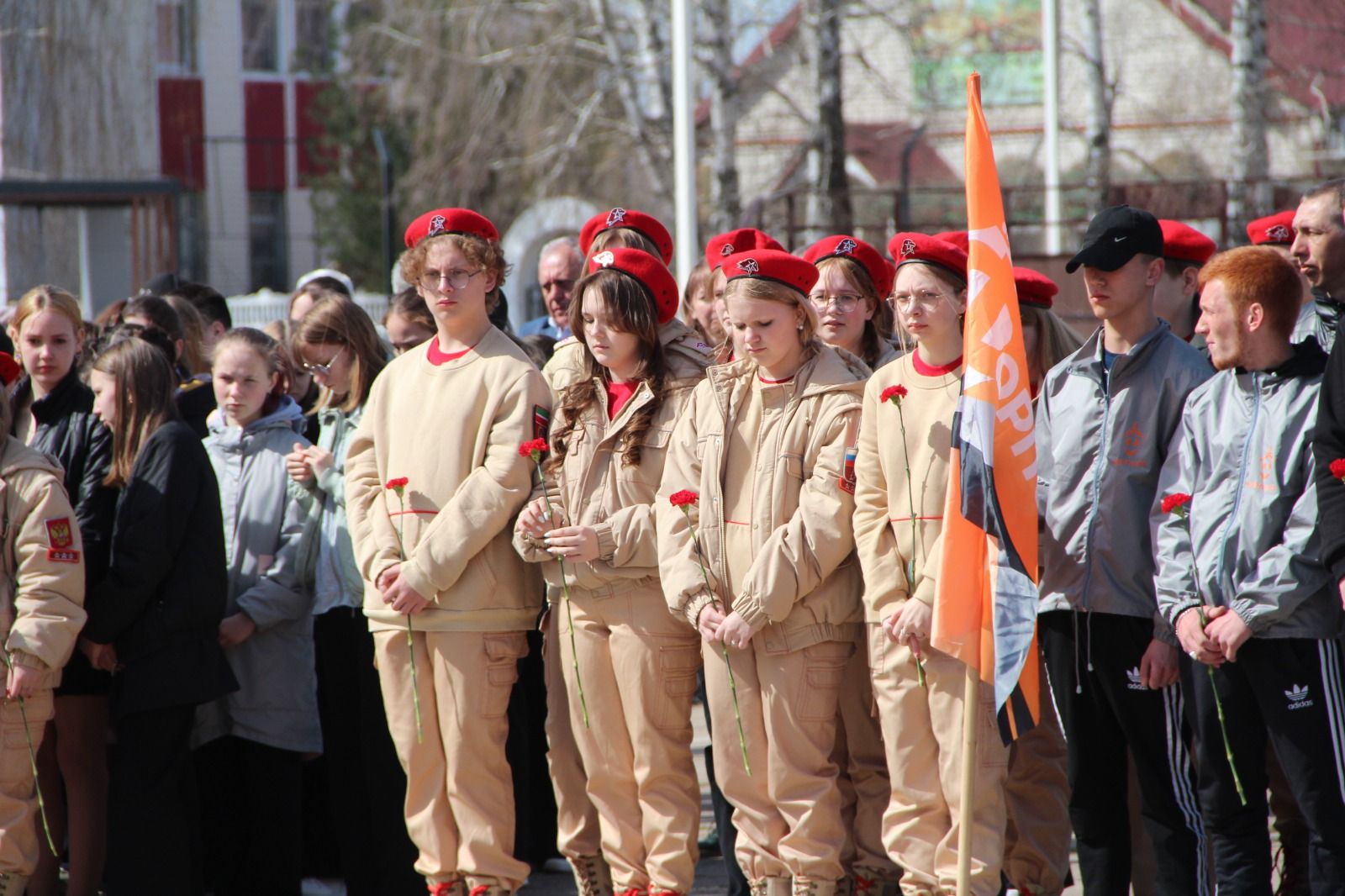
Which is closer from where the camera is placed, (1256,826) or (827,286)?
(1256,826)

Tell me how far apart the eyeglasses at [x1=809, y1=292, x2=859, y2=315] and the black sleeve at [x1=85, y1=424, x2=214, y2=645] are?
7.42 ft

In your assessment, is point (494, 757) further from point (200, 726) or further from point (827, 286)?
point (827, 286)

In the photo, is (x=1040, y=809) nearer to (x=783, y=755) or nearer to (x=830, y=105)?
(x=783, y=755)

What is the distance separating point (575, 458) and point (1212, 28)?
93.1ft

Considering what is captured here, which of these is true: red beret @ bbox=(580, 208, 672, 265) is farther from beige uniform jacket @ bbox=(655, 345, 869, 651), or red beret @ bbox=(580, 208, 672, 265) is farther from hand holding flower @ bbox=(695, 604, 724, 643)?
hand holding flower @ bbox=(695, 604, 724, 643)

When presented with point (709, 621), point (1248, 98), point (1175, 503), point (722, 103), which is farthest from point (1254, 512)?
point (722, 103)

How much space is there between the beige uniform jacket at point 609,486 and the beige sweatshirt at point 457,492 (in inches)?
4.8

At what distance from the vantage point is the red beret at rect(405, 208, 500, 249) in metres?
5.27

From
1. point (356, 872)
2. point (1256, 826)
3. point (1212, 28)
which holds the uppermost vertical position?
point (1212, 28)

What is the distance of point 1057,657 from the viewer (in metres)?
4.75

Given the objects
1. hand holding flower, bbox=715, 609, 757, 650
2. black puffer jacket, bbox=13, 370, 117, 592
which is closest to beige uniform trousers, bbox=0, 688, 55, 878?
black puffer jacket, bbox=13, 370, 117, 592

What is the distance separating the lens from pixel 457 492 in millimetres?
5031

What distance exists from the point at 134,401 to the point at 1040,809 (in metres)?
3.41

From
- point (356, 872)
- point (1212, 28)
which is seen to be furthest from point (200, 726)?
point (1212, 28)
